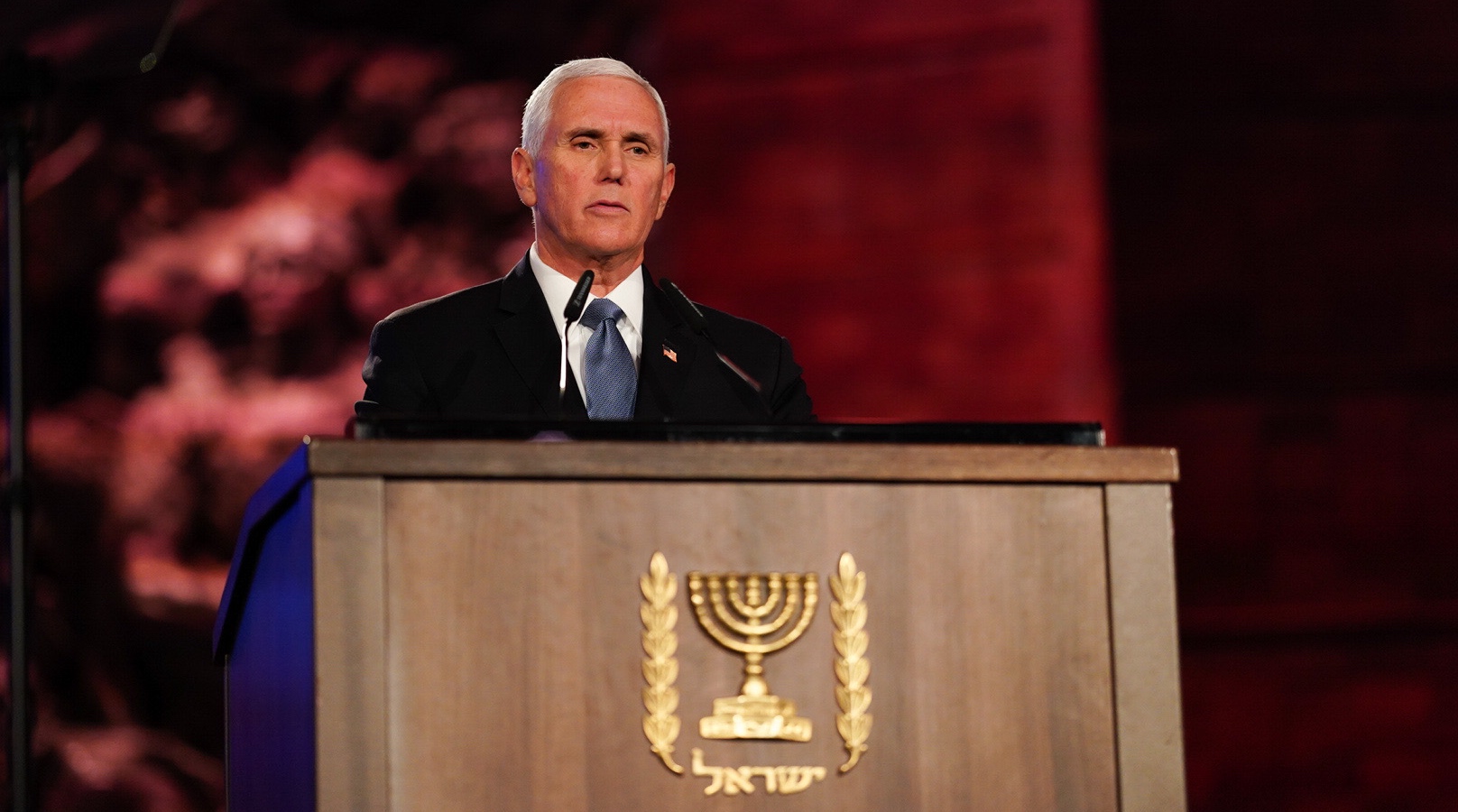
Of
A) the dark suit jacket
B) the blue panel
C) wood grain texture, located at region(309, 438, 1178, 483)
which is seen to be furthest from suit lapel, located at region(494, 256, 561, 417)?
wood grain texture, located at region(309, 438, 1178, 483)

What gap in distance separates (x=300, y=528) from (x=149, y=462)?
2429mm

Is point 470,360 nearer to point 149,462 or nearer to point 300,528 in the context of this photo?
point 300,528

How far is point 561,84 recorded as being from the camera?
1843 mm

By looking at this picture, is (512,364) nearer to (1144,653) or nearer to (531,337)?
(531,337)

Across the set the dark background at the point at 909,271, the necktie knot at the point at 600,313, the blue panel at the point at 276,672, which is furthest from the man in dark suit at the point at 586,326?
the dark background at the point at 909,271

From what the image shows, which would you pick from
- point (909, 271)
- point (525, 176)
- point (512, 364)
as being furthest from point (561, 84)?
point (909, 271)

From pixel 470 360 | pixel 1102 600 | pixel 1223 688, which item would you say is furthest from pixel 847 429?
pixel 1223 688

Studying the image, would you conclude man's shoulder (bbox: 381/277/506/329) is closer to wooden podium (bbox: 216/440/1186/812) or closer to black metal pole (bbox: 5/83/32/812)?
wooden podium (bbox: 216/440/1186/812)

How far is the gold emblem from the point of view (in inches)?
40.5

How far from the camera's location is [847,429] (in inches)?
42.9

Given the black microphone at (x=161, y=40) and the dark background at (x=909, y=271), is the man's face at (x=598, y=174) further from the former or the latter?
the dark background at (x=909, y=271)

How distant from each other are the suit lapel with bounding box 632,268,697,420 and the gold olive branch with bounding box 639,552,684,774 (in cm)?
50

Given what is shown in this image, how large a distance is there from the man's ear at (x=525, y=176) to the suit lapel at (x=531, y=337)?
0.45ft

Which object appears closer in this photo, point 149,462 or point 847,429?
point 847,429
